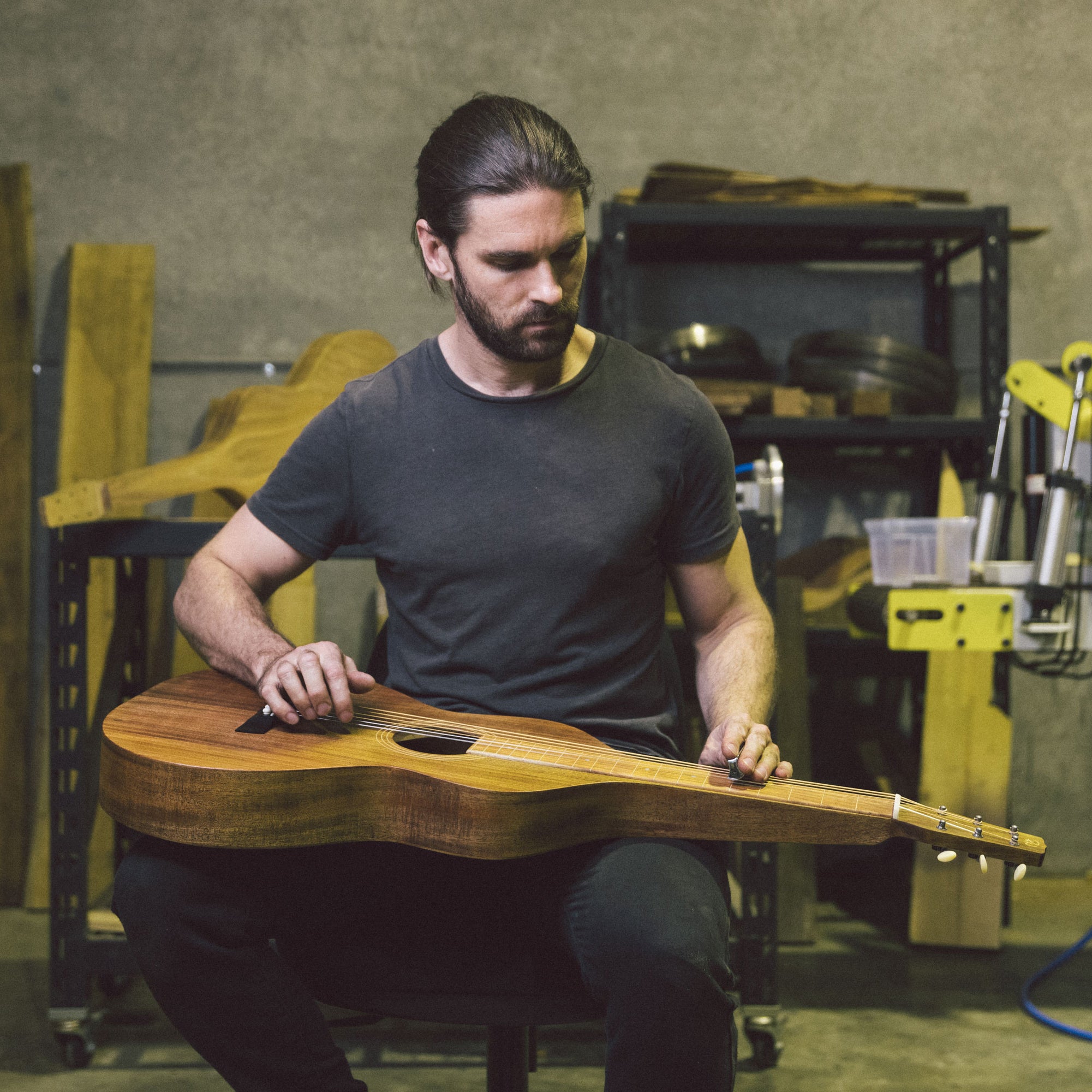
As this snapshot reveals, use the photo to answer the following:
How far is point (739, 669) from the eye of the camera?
1.45 meters

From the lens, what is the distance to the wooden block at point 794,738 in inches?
100

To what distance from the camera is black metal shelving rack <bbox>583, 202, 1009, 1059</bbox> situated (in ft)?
8.80

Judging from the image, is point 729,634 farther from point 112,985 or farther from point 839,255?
point 839,255

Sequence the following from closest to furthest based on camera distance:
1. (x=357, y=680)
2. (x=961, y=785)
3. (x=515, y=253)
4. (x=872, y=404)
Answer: (x=357, y=680) < (x=515, y=253) < (x=961, y=785) < (x=872, y=404)

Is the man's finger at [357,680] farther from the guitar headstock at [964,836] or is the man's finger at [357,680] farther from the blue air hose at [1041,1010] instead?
the blue air hose at [1041,1010]

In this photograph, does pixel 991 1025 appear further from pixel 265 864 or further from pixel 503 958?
pixel 265 864

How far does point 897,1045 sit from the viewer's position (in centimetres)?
204

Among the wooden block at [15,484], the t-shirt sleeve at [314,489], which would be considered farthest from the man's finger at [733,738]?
the wooden block at [15,484]

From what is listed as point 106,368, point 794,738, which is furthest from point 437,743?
point 106,368

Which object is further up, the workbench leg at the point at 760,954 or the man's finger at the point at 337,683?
the man's finger at the point at 337,683

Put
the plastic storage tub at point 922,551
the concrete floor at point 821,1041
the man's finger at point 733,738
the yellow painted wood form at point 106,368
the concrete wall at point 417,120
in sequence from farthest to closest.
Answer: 1. the concrete wall at point 417,120
2. the yellow painted wood form at point 106,368
3. the plastic storage tub at point 922,551
4. the concrete floor at point 821,1041
5. the man's finger at point 733,738

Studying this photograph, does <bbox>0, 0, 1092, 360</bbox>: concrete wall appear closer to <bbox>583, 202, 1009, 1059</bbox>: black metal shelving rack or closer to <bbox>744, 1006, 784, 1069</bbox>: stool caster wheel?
<bbox>583, 202, 1009, 1059</bbox>: black metal shelving rack

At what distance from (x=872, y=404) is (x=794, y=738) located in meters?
0.85

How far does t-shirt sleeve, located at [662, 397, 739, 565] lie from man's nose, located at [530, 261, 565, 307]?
0.86 feet
